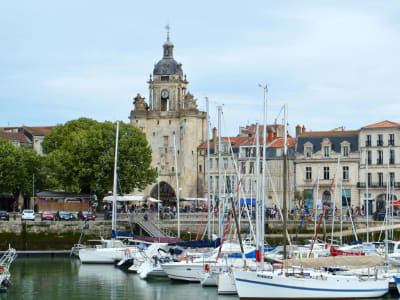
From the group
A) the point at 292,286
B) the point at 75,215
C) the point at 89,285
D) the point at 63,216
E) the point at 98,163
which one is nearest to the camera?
the point at 292,286

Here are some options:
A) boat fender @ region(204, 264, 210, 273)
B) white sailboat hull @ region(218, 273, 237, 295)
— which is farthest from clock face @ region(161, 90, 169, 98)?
white sailboat hull @ region(218, 273, 237, 295)

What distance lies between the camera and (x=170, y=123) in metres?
91.3

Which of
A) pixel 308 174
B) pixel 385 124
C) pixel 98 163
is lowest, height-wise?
pixel 308 174

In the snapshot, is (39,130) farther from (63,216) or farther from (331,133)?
(63,216)

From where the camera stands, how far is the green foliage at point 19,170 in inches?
3022

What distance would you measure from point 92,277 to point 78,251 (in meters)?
9.33

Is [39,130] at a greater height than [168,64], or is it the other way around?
[168,64]

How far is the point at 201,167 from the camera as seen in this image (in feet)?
296

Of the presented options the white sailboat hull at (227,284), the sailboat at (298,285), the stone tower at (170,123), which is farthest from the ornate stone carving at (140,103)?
the sailboat at (298,285)

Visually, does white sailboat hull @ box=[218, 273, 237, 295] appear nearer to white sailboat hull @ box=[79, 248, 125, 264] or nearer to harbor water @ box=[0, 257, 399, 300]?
harbor water @ box=[0, 257, 399, 300]

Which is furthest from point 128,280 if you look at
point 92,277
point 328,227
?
point 328,227

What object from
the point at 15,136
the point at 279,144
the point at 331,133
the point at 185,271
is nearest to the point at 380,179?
the point at 331,133

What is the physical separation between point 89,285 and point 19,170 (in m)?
34.5

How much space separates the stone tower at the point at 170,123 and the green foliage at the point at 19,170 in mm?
14861
